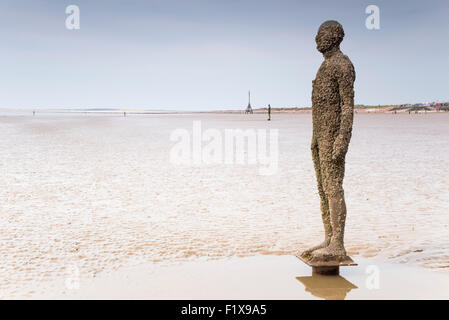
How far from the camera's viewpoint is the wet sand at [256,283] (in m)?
4.96

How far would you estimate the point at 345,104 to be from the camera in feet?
16.7

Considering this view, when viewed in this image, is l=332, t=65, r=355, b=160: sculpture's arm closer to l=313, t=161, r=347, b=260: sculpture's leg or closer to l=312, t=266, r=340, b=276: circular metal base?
l=313, t=161, r=347, b=260: sculpture's leg

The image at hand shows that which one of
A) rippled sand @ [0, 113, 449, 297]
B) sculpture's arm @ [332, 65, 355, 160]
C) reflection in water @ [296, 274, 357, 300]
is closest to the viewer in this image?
reflection in water @ [296, 274, 357, 300]

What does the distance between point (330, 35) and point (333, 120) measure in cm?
93

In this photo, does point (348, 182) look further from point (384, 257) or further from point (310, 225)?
point (384, 257)

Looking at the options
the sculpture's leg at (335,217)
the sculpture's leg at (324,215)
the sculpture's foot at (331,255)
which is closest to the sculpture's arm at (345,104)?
the sculpture's leg at (335,217)

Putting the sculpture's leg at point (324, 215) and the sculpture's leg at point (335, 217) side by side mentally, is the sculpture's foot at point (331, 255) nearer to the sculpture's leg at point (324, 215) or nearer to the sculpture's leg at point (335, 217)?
the sculpture's leg at point (335, 217)

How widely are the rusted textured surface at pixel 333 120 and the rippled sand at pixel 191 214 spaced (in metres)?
1.31

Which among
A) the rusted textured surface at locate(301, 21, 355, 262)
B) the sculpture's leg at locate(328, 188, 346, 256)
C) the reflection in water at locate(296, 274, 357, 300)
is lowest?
the reflection in water at locate(296, 274, 357, 300)

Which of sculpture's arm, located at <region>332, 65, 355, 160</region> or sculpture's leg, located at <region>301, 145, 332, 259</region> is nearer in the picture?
sculpture's arm, located at <region>332, 65, 355, 160</region>

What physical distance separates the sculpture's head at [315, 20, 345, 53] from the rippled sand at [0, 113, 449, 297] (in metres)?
2.80

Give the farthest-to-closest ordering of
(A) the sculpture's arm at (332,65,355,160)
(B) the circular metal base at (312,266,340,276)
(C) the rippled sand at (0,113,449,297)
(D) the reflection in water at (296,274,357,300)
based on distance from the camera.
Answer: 1. (C) the rippled sand at (0,113,449,297)
2. (B) the circular metal base at (312,266,340,276)
3. (A) the sculpture's arm at (332,65,355,160)
4. (D) the reflection in water at (296,274,357,300)

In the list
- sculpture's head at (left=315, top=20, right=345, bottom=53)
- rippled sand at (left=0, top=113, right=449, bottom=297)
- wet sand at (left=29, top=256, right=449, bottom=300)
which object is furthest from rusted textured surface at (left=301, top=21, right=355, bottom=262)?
rippled sand at (left=0, top=113, right=449, bottom=297)

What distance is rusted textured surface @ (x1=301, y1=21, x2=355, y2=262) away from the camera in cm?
508
